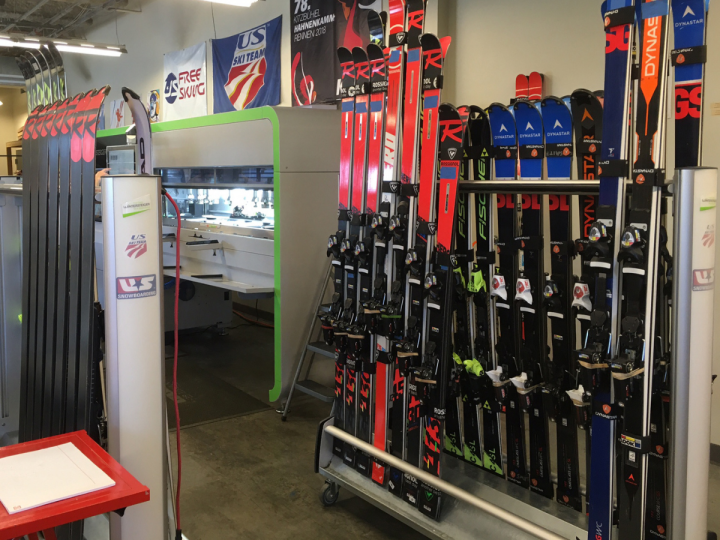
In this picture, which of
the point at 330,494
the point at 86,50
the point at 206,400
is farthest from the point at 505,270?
the point at 86,50

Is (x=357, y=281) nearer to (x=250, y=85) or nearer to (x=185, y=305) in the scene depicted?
(x=185, y=305)

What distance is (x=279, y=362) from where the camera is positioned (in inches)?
170

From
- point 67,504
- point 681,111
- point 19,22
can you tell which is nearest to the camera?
point 67,504

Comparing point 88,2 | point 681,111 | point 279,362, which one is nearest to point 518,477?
point 681,111

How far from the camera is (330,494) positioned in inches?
122

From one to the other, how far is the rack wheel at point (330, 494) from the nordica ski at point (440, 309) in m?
0.56

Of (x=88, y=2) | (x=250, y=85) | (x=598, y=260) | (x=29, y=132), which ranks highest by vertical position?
(x=88, y=2)

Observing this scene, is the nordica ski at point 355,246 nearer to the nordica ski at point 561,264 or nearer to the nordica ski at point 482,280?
the nordica ski at point 482,280

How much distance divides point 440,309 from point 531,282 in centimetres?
39

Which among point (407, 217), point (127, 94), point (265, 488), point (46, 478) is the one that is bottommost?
point (265, 488)

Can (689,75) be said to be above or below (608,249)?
above

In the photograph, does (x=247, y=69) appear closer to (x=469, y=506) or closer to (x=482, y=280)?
(x=482, y=280)

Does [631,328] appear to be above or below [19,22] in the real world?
below

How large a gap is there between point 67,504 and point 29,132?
161cm
